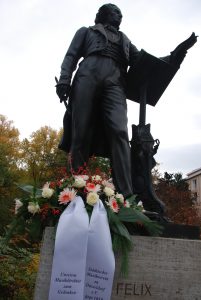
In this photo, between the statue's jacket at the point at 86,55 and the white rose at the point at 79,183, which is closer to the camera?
the white rose at the point at 79,183

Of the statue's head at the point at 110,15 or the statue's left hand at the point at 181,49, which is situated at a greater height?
the statue's head at the point at 110,15

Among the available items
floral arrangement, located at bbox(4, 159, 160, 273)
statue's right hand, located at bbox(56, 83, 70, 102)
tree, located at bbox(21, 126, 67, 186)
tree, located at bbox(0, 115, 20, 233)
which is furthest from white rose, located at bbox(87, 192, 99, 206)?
tree, located at bbox(21, 126, 67, 186)

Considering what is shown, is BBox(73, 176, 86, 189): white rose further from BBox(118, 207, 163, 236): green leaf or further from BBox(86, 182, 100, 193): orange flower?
BBox(118, 207, 163, 236): green leaf

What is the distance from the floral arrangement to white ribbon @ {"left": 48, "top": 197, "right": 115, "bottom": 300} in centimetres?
15

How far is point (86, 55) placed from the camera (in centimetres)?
535

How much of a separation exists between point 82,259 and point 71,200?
594 mm

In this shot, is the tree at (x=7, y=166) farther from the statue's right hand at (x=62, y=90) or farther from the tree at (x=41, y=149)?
the statue's right hand at (x=62, y=90)

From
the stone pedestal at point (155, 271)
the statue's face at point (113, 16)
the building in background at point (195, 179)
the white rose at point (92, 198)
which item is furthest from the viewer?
the building in background at point (195, 179)

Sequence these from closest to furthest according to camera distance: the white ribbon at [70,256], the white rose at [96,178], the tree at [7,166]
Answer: the white ribbon at [70,256] → the white rose at [96,178] → the tree at [7,166]

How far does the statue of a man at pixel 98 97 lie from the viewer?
4695mm

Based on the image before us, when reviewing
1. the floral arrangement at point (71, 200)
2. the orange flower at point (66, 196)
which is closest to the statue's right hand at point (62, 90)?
the floral arrangement at point (71, 200)

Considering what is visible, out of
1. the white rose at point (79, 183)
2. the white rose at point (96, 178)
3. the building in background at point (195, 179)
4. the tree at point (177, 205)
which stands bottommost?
the white rose at point (79, 183)

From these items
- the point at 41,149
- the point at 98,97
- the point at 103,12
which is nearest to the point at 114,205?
the point at 98,97

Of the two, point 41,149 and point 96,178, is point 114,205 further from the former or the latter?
point 41,149
